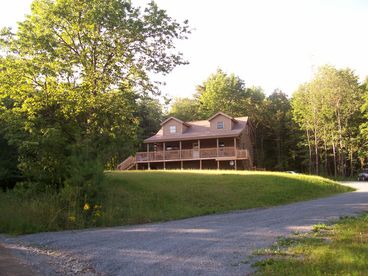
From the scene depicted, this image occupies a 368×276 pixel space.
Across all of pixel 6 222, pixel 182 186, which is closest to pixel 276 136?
pixel 182 186

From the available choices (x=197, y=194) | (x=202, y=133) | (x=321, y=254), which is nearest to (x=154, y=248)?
(x=321, y=254)

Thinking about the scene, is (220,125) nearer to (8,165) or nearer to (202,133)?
(202,133)

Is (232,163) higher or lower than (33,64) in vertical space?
lower

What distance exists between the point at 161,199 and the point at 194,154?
24291 mm

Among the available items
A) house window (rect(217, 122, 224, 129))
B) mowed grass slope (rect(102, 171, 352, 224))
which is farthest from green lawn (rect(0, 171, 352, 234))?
house window (rect(217, 122, 224, 129))

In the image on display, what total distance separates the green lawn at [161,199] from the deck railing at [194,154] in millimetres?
12968

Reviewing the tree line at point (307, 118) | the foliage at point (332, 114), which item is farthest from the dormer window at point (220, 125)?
the foliage at point (332, 114)

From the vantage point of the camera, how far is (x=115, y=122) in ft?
60.2

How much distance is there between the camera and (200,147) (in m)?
45.9

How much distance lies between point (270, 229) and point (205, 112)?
165 feet

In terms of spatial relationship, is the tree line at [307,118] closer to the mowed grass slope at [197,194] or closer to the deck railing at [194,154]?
the deck railing at [194,154]

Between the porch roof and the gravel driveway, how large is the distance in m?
30.4

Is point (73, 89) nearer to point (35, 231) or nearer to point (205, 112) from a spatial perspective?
point (35, 231)

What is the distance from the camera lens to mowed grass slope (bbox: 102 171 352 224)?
16234 millimetres
